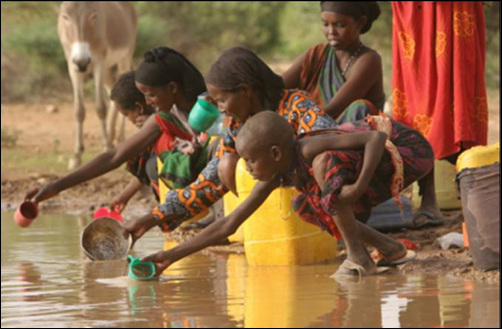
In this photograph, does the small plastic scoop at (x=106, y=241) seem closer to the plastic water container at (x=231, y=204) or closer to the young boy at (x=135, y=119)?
the plastic water container at (x=231, y=204)

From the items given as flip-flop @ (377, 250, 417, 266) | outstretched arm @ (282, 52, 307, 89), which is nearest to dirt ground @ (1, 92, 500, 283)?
flip-flop @ (377, 250, 417, 266)

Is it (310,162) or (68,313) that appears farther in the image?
(310,162)

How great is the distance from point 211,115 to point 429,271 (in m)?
1.64

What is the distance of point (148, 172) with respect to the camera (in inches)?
287

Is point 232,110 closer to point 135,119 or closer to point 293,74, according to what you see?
point 293,74

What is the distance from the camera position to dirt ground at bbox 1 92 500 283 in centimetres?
563

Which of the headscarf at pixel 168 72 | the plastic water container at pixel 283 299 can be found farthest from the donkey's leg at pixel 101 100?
the plastic water container at pixel 283 299

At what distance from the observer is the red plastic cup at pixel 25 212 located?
6.21m

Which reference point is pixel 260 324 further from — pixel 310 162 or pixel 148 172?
pixel 148 172

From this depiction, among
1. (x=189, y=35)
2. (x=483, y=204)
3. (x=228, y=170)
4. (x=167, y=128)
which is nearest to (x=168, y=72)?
(x=167, y=128)

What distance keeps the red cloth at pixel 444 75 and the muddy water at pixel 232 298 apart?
69.4 inches

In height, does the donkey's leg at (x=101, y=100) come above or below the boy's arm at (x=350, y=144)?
above

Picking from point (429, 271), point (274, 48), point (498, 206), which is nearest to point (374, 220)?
point (429, 271)

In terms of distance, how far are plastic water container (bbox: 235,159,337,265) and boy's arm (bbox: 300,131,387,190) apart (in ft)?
1.75
